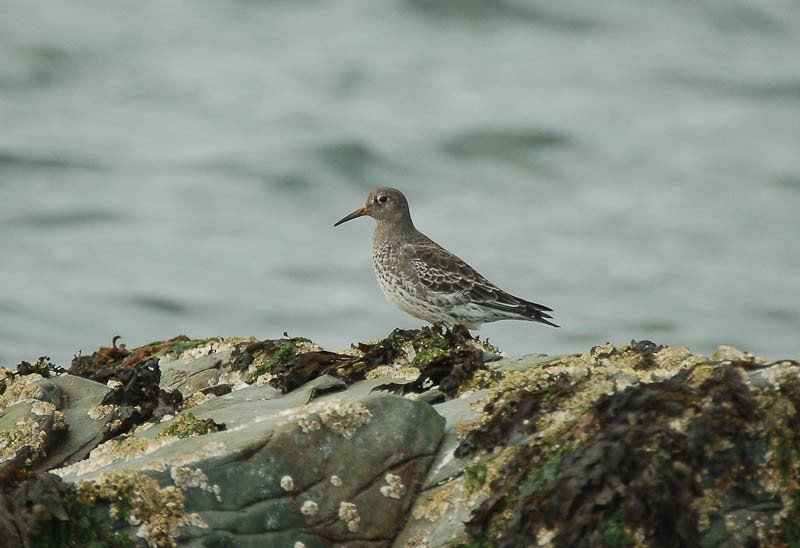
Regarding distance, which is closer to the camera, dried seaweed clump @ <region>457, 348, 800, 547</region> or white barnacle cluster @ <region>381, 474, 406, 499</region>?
dried seaweed clump @ <region>457, 348, 800, 547</region>

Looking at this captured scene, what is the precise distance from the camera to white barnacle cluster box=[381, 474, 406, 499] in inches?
185

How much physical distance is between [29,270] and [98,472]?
1537cm

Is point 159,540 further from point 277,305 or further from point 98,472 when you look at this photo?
point 277,305

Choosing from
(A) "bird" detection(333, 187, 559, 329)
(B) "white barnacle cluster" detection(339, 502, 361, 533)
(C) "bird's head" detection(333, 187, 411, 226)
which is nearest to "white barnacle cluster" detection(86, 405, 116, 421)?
(B) "white barnacle cluster" detection(339, 502, 361, 533)

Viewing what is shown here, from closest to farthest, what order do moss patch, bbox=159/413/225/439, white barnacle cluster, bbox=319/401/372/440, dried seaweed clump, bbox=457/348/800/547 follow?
dried seaweed clump, bbox=457/348/800/547, white barnacle cluster, bbox=319/401/372/440, moss patch, bbox=159/413/225/439

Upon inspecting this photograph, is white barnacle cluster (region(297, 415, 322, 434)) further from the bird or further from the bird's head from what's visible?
the bird's head

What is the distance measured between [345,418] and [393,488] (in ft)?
1.20

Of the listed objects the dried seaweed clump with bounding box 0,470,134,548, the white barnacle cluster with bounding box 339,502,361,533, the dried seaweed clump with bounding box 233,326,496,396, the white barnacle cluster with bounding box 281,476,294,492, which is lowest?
the dried seaweed clump with bounding box 0,470,134,548

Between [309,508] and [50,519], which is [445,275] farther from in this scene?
[50,519]

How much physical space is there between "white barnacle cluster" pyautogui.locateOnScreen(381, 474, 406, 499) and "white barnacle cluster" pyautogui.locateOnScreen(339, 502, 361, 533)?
14 centimetres

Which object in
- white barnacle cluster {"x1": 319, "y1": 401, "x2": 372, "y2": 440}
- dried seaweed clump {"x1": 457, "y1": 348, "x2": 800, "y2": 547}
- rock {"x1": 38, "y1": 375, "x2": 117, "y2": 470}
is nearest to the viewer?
dried seaweed clump {"x1": 457, "y1": 348, "x2": 800, "y2": 547}

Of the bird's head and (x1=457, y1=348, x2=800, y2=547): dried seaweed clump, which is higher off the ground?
the bird's head

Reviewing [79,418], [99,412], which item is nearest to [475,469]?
[99,412]

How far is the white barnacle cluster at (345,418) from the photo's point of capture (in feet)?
15.8
